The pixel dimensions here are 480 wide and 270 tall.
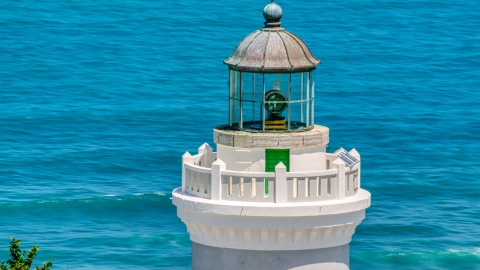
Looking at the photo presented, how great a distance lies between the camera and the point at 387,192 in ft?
258

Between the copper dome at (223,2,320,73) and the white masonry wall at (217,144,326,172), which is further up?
the copper dome at (223,2,320,73)

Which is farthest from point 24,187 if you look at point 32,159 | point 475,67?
point 475,67

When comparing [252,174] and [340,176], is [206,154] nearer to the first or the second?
[252,174]

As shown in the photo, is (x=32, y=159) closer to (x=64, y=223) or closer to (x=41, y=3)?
(x=64, y=223)

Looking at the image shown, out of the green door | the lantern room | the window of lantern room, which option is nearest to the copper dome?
the lantern room

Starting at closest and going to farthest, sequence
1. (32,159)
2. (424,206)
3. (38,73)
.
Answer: (424,206), (32,159), (38,73)

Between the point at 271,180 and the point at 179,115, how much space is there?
84.2 m

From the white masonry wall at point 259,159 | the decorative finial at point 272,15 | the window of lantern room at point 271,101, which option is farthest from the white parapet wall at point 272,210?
the decorative finial at point 272,15

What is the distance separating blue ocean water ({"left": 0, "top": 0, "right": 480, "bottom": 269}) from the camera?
70.4m

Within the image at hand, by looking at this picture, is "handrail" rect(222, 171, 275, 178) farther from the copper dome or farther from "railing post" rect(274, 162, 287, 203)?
the copper dome

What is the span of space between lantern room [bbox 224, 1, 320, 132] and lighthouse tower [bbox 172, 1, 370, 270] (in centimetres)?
1

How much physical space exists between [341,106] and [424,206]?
→ 24024 millimetres

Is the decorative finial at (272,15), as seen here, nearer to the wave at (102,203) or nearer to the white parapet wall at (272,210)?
the white parapet wall at (272,210)

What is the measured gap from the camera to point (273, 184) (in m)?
13.9
